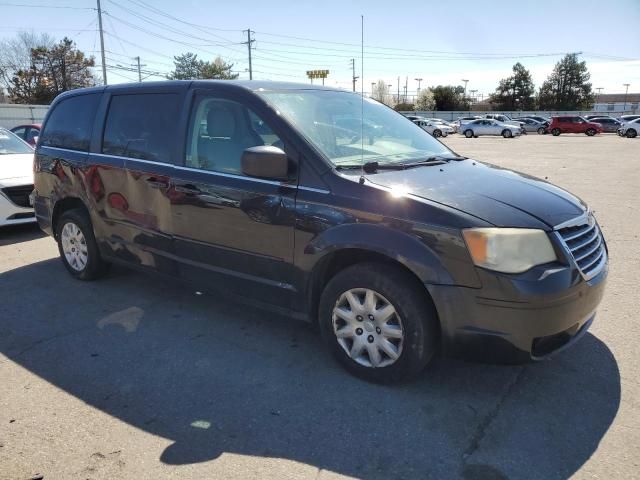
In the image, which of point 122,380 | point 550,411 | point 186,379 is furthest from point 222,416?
point 550,411

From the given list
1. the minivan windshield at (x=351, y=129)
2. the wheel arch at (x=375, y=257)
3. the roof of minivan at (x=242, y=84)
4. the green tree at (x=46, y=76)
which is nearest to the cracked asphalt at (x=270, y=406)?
the wheel arch at (x=375, y=257)

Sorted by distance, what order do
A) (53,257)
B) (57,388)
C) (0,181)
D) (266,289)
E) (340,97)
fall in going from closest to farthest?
(57,388) → (266,289) → (340,97) → (53,257) → (0,181)

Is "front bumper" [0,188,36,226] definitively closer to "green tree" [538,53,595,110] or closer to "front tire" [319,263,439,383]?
"front tire" [319,263,439,383]

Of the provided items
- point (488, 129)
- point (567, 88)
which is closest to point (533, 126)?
point (488, 129)

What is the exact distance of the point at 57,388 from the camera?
3270mm

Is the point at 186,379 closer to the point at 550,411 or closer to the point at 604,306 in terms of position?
the point at 550,411

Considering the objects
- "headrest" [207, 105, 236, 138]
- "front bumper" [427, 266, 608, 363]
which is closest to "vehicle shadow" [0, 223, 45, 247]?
"headrest" [207, 105, 236, 138]

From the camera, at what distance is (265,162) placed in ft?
10.6

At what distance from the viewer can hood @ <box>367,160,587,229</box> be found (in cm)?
287

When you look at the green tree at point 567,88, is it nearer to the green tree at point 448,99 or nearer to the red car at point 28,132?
the green tree at point 448,99

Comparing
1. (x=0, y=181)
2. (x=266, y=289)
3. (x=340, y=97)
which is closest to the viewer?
(x=266, y=289)

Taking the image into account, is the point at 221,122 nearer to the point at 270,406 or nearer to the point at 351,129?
the point at 351,129

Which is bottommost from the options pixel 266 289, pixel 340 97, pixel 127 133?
pixel 266 289

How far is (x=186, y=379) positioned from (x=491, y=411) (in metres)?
1.88
